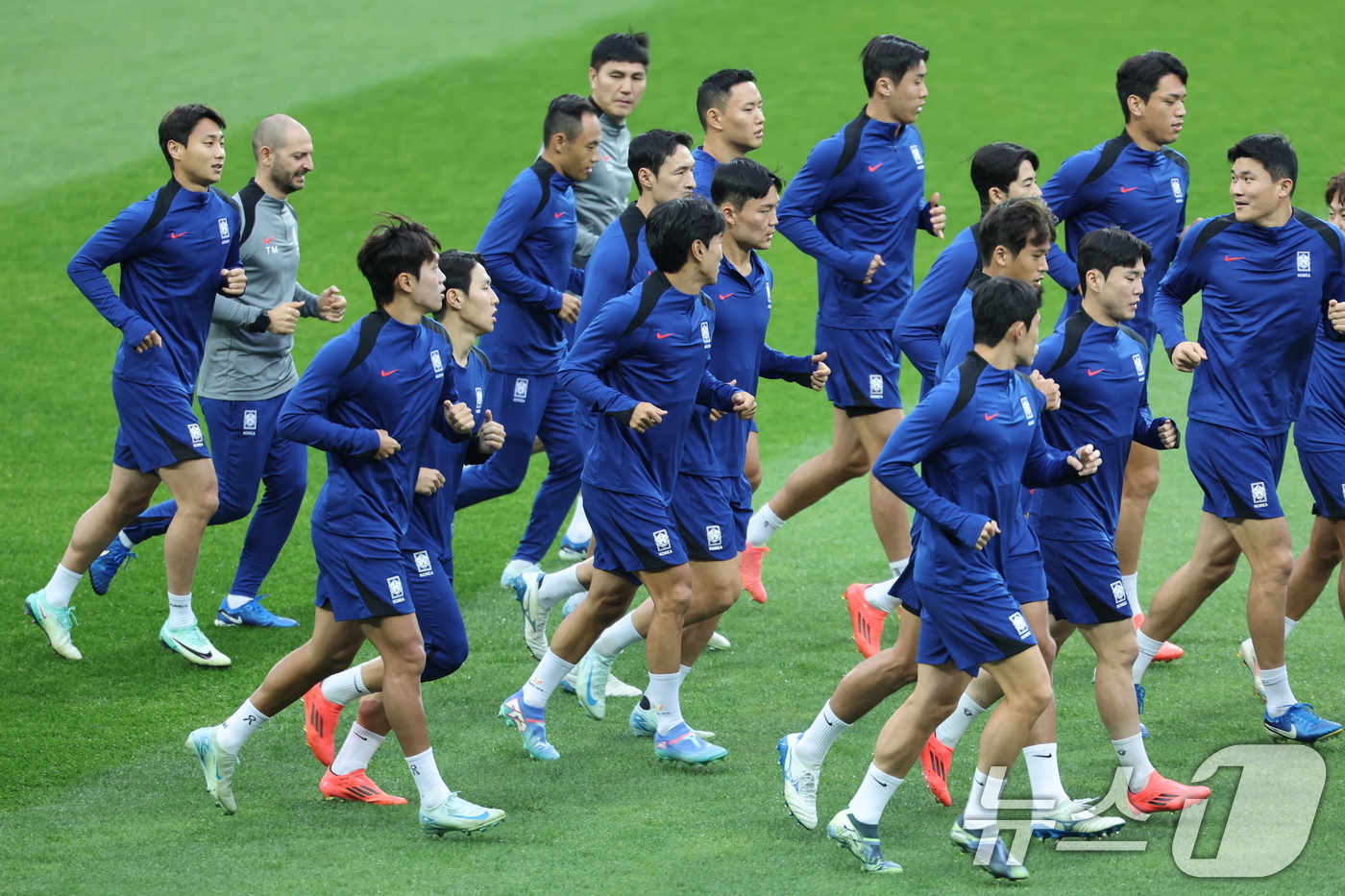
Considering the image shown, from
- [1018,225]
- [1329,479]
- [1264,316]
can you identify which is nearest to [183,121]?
[1018,225]

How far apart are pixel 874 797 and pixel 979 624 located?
2.32 feet

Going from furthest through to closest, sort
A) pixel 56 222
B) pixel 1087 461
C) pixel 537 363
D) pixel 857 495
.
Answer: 1. pixel 56 222
2. pixel 857 495
3. pixel 537 363
4. pixel 1087 461

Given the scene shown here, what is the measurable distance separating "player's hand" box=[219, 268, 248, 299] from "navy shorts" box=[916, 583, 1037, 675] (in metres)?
3.84

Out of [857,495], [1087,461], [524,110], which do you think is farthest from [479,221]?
[1087,461]

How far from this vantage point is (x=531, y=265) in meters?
7.84

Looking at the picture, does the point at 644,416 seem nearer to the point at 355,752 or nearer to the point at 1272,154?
the point at 355,752

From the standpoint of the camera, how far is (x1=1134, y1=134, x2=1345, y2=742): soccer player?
242 inches

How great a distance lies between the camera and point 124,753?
6090 millimetres

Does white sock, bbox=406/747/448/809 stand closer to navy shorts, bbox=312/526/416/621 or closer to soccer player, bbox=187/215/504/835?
soccer player, bbox=187/215/504/835

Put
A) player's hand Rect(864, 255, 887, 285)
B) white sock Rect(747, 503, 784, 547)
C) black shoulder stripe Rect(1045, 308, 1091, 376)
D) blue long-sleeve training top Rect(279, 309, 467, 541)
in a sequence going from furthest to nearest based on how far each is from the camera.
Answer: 1. white sock Rect(747, 503, 784, 547)
2. player's hand Rect(864, 255, 887, 285)
3. black shoulder stripe Rect(1045, 308, 1091, 376)
4. blue long-sleeve training top Rect(279, 309, 467, 541)

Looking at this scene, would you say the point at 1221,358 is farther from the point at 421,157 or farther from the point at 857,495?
the point at 421,157

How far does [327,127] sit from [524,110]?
2556 mm

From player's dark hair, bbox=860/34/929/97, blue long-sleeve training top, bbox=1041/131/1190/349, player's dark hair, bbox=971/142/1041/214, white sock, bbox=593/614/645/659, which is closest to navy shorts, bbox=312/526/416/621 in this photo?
white sock, bbox=593/614/645/659

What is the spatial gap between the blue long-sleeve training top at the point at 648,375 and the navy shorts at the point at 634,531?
0.15 ft
